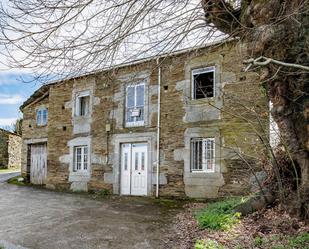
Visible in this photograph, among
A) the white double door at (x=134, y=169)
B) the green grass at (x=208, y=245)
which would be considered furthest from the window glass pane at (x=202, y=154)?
the green grass at (x=208, y=245)

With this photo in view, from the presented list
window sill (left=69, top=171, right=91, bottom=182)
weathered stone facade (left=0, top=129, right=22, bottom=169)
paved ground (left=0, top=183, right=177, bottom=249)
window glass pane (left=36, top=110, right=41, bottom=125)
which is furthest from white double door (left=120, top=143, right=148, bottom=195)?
weathered stone facade (left=0, top=129, right=22, bottom=169)

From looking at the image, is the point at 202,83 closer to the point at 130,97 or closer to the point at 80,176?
the point at 130,97

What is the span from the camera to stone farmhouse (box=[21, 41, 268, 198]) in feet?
40.8

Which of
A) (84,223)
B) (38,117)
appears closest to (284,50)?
(84,223)

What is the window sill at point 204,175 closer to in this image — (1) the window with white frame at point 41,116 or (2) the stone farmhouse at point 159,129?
(2) the stone farmhouse at point 159,129

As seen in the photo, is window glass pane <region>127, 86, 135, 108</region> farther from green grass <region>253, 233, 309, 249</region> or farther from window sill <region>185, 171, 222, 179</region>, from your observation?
green grass <region>253, 233, 309, 249</region>

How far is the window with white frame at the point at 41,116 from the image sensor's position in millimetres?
20375

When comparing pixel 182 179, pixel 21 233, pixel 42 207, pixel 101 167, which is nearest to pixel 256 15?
pixel 21 233

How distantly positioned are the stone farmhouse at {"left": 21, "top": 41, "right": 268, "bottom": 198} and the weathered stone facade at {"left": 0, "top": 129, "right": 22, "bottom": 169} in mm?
12165

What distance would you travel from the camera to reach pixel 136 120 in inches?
606

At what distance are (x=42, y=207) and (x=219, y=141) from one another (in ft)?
21.2

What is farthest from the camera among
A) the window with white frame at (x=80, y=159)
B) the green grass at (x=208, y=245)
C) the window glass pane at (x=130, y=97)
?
the window with white frame at (x=80, y=159)

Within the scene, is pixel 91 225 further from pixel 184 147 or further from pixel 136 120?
pixel 136 120

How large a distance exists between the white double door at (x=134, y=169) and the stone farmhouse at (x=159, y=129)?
4cm
